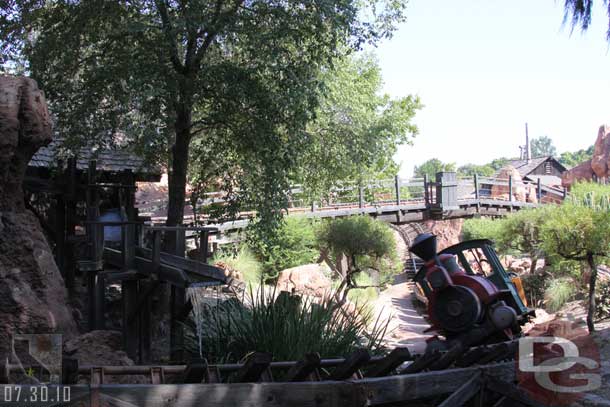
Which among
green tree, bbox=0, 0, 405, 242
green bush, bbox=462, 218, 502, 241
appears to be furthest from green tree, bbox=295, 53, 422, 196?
green bush, bbox=462, 218, 502, 241

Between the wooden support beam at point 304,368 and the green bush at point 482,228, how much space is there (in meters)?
20.0

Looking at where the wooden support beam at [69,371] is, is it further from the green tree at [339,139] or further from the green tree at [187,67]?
the green tree at [339,139]

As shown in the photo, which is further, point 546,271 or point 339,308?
point 546,271

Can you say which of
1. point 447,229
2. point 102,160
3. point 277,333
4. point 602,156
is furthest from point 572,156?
point 277,333

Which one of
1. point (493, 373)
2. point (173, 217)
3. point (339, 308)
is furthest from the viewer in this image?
point (173, 217)

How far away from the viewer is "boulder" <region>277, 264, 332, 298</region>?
21.3 m

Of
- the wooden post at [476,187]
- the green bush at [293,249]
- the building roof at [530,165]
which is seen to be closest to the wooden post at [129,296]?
the green bush at [293,249]

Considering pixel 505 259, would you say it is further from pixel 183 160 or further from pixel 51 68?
pixel 51 68

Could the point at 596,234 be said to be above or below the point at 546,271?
above

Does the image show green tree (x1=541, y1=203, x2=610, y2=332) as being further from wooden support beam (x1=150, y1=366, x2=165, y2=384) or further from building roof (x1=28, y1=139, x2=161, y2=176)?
wooden support beam (x1=150, y1=366, x2=165, y2=384)

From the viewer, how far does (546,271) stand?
72.7 feet

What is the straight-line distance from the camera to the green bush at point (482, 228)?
24.7 metres

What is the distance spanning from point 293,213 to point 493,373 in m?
19.4

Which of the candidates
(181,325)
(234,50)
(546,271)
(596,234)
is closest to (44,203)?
(234,50)
